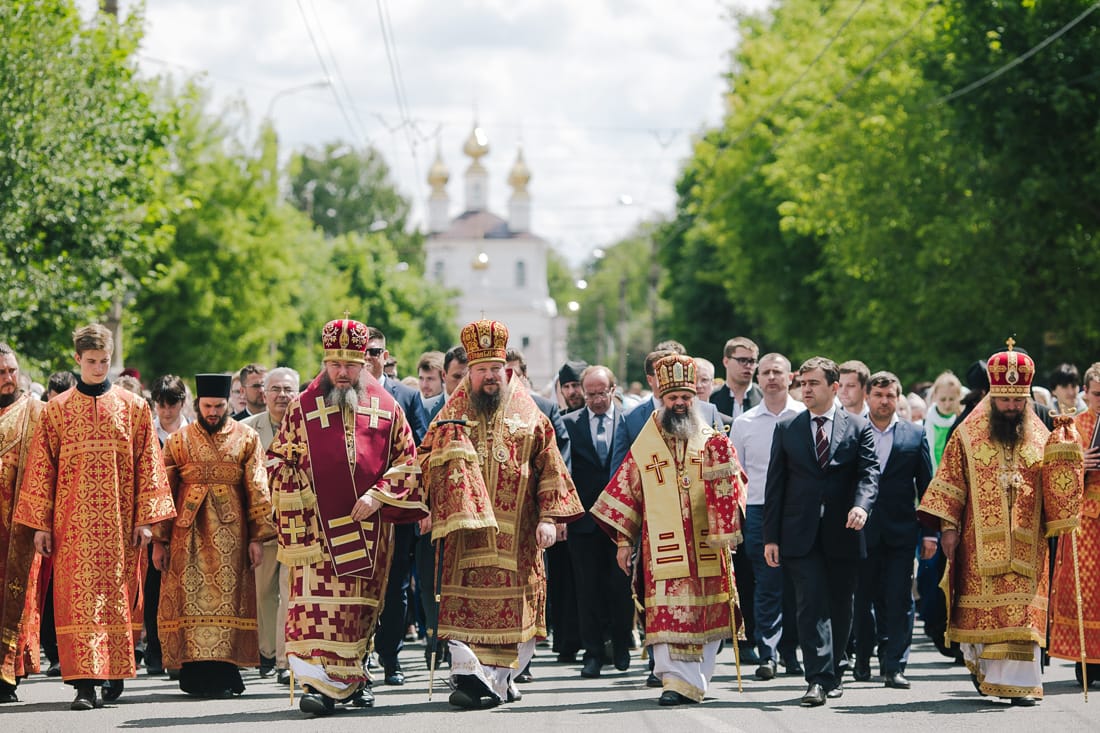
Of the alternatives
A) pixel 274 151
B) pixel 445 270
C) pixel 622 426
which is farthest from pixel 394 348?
pixel 622 426

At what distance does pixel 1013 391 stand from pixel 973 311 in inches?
896

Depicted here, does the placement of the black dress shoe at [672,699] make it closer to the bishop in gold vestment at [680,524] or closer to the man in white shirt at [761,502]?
the bishop in gold vestment at [680,524]

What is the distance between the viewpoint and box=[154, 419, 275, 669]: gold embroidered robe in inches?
472

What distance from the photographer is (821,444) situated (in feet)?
38.3

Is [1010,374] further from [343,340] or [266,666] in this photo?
[266,666]

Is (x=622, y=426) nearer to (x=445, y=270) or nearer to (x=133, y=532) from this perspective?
(x=133, y=532)

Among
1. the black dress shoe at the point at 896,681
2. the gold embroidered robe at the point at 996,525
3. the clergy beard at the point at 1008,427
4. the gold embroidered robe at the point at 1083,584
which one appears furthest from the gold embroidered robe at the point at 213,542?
the gold embroidered robe at the point at 1083,584

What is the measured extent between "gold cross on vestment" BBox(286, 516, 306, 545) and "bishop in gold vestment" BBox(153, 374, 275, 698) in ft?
→ 3.14

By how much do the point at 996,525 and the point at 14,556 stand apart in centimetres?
628

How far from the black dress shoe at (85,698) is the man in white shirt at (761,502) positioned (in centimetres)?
472

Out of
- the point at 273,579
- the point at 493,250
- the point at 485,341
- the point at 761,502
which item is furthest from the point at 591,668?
the point at 493,250

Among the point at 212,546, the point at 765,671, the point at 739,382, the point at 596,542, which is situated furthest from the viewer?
the point at 739,382

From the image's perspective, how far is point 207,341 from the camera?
155 ft

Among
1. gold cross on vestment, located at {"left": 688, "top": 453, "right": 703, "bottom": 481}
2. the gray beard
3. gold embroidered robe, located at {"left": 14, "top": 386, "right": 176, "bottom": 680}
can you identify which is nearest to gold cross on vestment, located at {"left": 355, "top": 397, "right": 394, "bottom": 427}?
the gray beard
